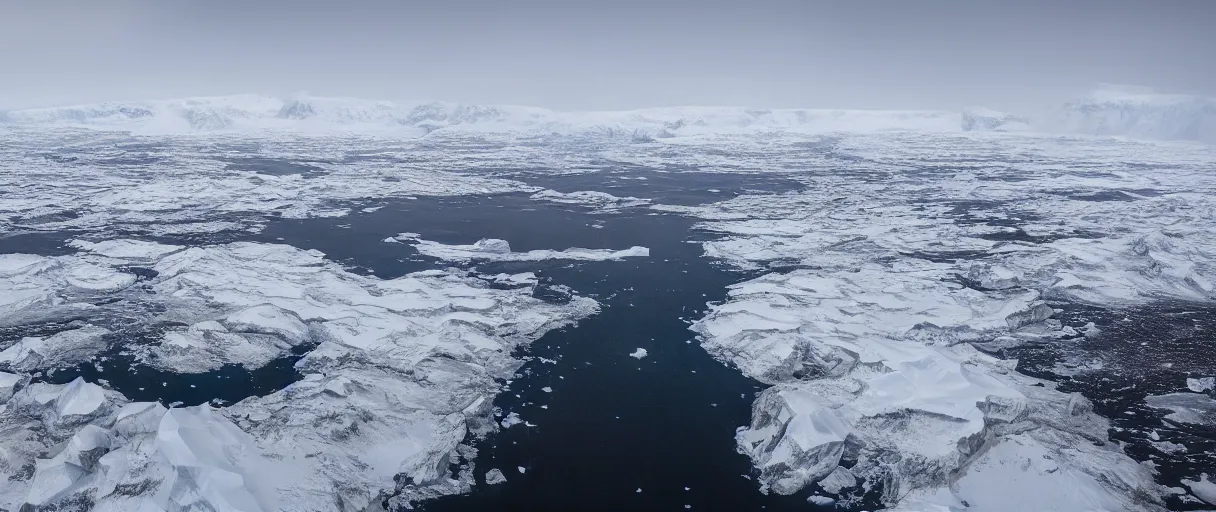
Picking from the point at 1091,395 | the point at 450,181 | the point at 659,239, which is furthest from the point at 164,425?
the point at 450,181

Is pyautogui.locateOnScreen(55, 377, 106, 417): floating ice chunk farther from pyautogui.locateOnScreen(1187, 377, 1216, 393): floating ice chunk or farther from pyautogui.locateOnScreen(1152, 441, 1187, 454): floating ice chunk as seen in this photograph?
pyautogui.locateOnScreen(1187, 377, 1216, 393): floating ice chunk

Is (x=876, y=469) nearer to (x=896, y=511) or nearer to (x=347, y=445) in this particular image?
(x=896, y=511)

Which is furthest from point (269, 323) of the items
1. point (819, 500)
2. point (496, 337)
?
point (819, 500)

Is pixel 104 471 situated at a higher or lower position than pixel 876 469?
higher

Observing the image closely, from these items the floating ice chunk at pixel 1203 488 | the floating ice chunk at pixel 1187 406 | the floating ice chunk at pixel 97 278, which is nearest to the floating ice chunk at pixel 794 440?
the floating ice chunk at pixel 1203 488

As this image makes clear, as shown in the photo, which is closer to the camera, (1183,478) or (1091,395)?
(1183,478)

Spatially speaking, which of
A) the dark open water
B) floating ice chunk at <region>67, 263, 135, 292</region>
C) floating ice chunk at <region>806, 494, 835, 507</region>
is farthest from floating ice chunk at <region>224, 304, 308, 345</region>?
floating ice chunk at <region>806, 494, 835, 507</region>
